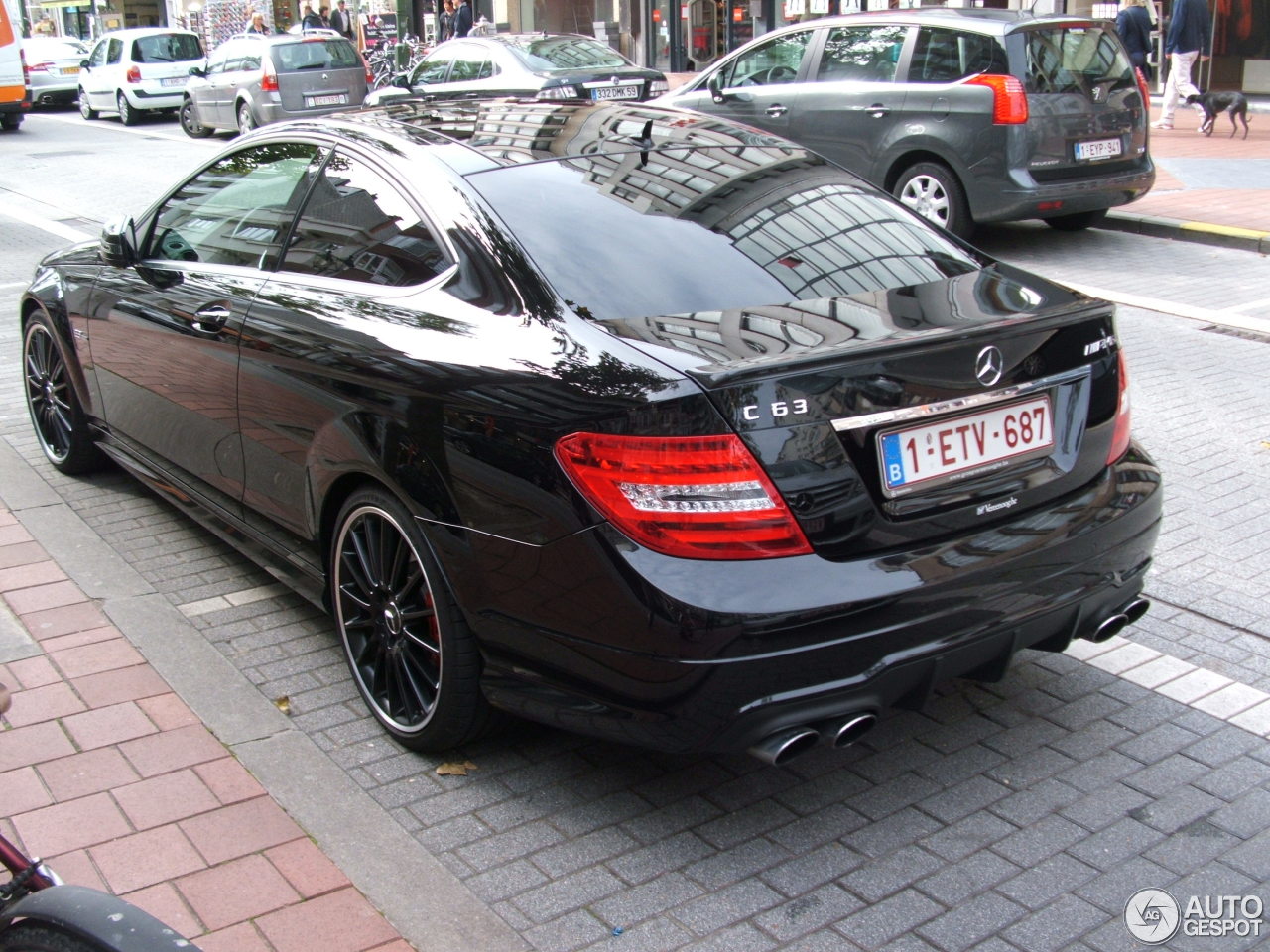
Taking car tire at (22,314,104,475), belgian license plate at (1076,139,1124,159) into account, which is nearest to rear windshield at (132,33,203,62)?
belgian license plate at (1076,139,1124,159)

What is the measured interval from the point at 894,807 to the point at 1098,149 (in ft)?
27.7

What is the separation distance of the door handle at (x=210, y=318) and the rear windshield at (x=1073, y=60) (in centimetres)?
767

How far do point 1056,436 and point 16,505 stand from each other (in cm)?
426

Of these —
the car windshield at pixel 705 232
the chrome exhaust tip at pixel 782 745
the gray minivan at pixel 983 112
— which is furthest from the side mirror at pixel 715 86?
the chrome exhaust tip at pixel 782 745

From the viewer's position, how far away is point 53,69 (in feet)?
105

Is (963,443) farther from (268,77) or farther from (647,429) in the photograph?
(268,77)

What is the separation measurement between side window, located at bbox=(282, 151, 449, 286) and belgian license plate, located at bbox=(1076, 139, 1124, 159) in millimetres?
7820

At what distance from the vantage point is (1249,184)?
13.1 meters

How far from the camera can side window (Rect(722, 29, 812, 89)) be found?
11945 mm

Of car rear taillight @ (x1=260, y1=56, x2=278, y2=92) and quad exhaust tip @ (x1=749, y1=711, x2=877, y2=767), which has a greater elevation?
car rear taillight @ (x1=260, y1=56, x2=278, y2=92)

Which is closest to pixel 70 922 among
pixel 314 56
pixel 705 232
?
pixel 705 232

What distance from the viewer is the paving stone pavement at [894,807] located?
2.92 m

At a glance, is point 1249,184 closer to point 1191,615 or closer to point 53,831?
point 1191,615

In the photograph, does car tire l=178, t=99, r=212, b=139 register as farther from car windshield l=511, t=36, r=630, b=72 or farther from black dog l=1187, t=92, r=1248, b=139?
black dog l=1187, t=92, r=1248, b=139
